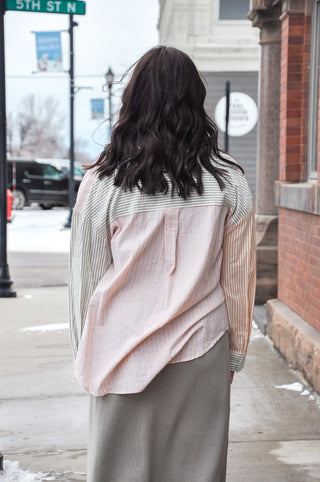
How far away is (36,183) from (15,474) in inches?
1106

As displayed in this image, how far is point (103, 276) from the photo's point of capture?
262cm

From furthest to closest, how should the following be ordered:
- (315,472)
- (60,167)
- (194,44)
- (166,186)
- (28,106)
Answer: (28,106), (60,167), (194,44), (315,472), (166,186)

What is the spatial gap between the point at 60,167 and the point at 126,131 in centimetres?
3033

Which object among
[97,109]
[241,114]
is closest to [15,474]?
[241,114]

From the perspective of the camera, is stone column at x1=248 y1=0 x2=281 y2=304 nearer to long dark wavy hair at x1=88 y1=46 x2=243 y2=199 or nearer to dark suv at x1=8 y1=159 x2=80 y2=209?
long dark wavy hair at x1=88 y1=46 x2=243 y2=199

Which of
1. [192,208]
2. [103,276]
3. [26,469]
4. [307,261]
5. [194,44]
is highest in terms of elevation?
[194,44]

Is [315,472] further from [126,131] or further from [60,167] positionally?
[60,167]

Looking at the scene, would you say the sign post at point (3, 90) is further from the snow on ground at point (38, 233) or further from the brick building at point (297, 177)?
the snow on ground at point (38, 233)

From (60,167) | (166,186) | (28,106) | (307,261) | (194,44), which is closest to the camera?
(166,186)

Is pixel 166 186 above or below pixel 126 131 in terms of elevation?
below

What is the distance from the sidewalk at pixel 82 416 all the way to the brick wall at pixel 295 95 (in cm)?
165

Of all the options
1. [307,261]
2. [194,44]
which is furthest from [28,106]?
[307,261]

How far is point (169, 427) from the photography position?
255 centimetres

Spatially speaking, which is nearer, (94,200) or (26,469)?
(94,200)
